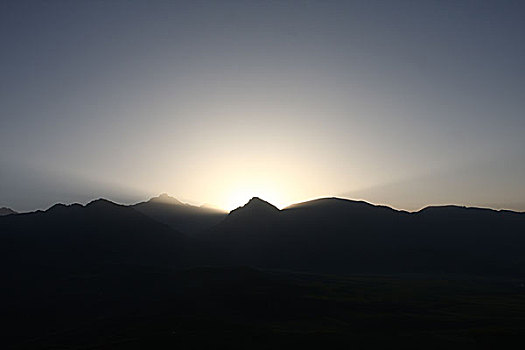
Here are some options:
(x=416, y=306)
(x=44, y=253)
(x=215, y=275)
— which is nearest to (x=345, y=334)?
(x=416, y=306)

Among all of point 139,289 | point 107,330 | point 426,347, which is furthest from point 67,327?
point 426,347

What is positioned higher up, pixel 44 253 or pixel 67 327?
pixel 44 253

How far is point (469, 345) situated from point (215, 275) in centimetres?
10415

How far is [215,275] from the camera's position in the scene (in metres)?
154

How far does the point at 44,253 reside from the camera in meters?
189

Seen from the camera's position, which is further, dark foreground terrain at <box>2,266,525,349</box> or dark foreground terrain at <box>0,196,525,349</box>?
dark foreground terrain at <box>0,196,525,349</box>

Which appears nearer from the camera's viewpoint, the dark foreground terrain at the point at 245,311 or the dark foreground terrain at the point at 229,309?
the dark foreground terrain at the point at 245,311

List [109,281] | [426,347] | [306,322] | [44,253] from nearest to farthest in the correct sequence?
[426,347] → [306,322] → [109,281] → [44,253]

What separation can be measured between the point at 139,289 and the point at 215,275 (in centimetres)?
3083

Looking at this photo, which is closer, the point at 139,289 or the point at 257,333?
the point at 257,333

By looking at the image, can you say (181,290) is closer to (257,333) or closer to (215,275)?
(215,275)

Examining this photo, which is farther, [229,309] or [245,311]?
[229,309]

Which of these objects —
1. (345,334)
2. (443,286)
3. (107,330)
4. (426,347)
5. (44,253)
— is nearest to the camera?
(426,347)

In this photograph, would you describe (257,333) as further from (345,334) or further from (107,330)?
(107,330)
